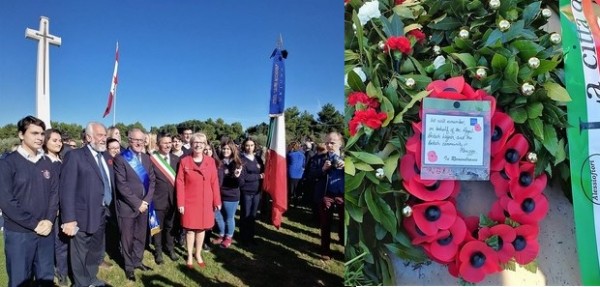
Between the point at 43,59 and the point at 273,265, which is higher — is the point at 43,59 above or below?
above

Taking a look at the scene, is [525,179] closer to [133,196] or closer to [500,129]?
[500,129]

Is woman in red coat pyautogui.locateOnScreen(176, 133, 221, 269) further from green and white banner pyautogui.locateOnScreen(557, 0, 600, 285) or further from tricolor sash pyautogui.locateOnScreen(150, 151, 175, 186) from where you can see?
green and white banner pyautogui.locateOnScreen(557, 0, 600, 285)

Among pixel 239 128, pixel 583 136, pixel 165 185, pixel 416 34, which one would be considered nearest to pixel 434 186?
pixel 416 34

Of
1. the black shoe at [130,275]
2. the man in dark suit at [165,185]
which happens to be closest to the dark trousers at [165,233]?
the man in dark suit at [165,185]

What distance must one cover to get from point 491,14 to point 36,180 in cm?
168

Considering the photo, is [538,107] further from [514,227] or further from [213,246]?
[213,246]

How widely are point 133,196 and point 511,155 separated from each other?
4.60ft

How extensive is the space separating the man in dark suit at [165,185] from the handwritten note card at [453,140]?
3.10 ft

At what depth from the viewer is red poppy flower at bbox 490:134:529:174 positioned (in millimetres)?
1584

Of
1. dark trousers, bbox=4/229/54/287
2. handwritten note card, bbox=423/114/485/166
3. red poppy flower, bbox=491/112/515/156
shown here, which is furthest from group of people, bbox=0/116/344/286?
red poppy flower, bbox=491/112/515/156

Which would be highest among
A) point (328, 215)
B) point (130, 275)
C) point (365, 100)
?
point (365, 100)

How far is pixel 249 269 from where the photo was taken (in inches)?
70.1

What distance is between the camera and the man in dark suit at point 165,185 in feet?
5.51

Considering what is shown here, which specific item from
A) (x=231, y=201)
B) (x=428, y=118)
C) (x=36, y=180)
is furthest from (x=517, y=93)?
(x=36, y=180)
